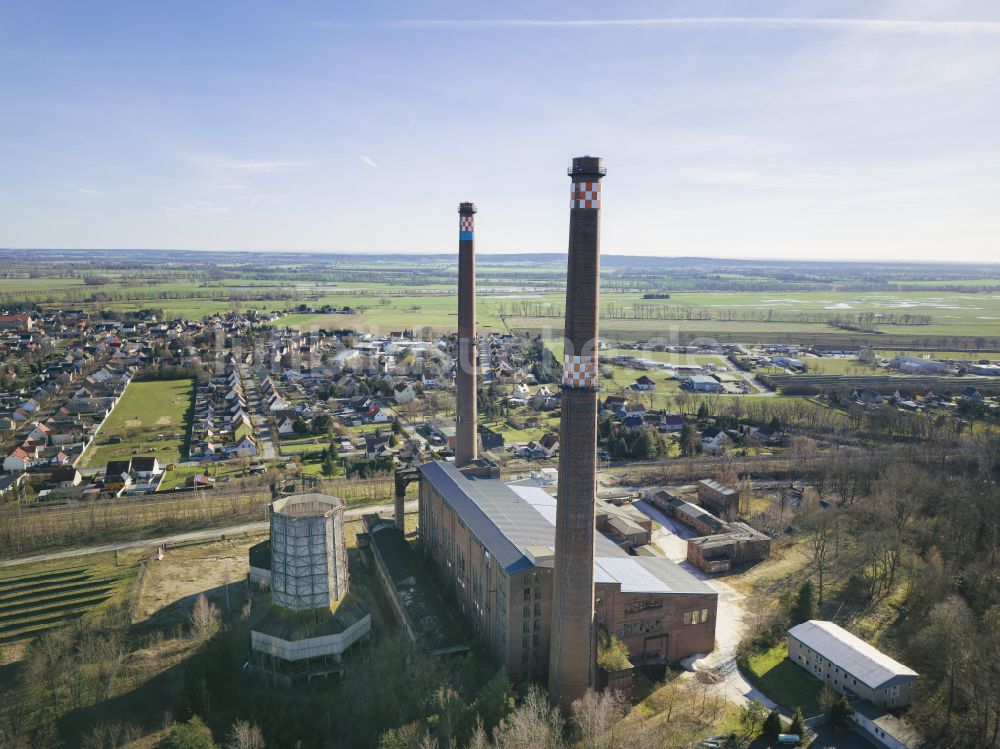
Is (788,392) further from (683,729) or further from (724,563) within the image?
(683,729)

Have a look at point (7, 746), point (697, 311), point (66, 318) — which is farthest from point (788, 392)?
point (66, 318)

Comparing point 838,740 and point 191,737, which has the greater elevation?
point 191,737

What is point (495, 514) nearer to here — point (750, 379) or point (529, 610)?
point (529, 610)

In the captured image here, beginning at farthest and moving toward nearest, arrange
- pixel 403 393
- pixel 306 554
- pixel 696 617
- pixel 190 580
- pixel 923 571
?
pixel 403 393
pixel 190 580
pixel 923 571
pixel 696 617
pixel 306 554

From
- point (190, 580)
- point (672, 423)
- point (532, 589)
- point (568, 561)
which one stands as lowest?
point (190, 580)

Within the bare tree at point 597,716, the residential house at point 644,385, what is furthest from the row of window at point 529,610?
the residential house at point 644,385

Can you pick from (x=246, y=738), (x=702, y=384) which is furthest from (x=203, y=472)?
(x=702, y=384)
